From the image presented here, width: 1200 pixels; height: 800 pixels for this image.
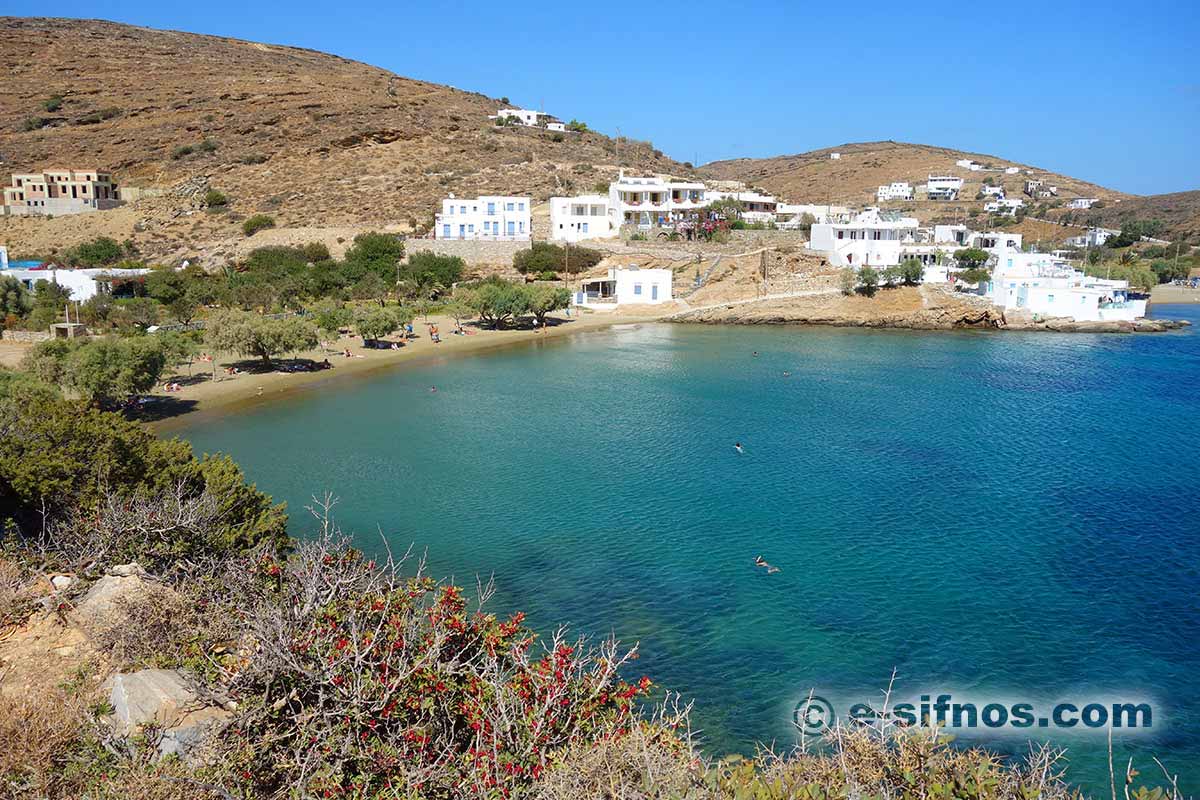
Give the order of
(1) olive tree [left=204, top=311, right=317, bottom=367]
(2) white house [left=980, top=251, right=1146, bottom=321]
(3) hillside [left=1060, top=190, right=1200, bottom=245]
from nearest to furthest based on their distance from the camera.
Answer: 1. (1) olive tree [left=204, top=311, right=317, bottom=367]
2. (2) white house [left=980, top=251, right=1146, bottom=321]
3. (3) hillside [left=1060, top=190, right=1200, bottom=245]

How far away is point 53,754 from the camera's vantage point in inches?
315

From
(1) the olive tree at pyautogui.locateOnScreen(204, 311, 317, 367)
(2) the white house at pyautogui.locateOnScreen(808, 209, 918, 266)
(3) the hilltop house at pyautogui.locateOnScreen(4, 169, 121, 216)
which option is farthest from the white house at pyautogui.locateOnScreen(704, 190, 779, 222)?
(3) the hilltop house at pyautogui.locateOnScreen(4, 169, 121, 216)

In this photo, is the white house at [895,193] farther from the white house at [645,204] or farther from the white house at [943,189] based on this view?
the white house at [645,204]

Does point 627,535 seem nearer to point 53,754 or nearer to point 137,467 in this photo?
point 137,467

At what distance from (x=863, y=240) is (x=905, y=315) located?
28.1 ft

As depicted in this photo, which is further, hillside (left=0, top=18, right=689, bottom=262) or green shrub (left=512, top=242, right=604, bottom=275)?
hillside (left=0, top=18, right=689, bottom=262)

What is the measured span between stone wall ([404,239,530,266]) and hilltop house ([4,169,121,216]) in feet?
116

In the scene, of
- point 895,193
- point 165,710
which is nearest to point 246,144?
point 165,710

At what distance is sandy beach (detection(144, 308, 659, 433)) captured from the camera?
34.7m

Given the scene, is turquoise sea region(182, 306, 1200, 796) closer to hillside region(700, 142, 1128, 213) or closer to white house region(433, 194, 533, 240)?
white house region(433, 194, 533, 240)

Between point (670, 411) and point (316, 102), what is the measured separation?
271 ft

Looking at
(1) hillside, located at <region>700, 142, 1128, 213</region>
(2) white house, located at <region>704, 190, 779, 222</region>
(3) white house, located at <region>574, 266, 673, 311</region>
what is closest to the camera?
(3) white house, located at <region>574, 266, 673, 311</region>

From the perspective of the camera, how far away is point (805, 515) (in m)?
24.0

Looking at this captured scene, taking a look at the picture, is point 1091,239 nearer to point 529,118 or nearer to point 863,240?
point 863,240
